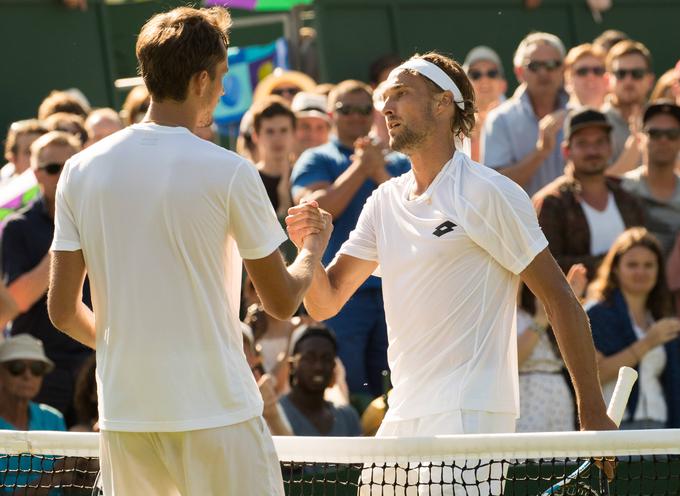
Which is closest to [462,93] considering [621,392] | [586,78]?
[621,392]

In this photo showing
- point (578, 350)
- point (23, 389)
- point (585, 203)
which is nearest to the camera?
point (578, 350)

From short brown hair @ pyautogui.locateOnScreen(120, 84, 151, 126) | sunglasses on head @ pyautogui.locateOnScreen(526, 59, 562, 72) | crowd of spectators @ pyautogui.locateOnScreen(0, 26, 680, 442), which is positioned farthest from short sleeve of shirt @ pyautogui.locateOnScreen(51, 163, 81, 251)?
sunglasses on head @ pyautogui.locateOnScreen(526, 59, 562, 72)

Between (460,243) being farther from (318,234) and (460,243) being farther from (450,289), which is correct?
(318,234)

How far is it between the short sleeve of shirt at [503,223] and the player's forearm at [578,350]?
19 centimetres

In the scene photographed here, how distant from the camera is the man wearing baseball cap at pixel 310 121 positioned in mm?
10305

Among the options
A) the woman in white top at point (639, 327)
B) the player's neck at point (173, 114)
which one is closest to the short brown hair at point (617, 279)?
the woman in white top at point (639, 327)

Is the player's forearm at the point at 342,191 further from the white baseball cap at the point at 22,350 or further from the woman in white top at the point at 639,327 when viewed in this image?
the white baseball cap at the point at 22,350

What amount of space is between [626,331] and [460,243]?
368 cm

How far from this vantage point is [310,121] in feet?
33.8

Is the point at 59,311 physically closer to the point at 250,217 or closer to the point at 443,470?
the point at 250,217

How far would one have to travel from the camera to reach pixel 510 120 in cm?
973

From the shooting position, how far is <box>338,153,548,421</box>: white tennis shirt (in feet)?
16.3

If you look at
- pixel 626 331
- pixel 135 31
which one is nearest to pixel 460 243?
pixel 626 331

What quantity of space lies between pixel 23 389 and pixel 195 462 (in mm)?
3939
